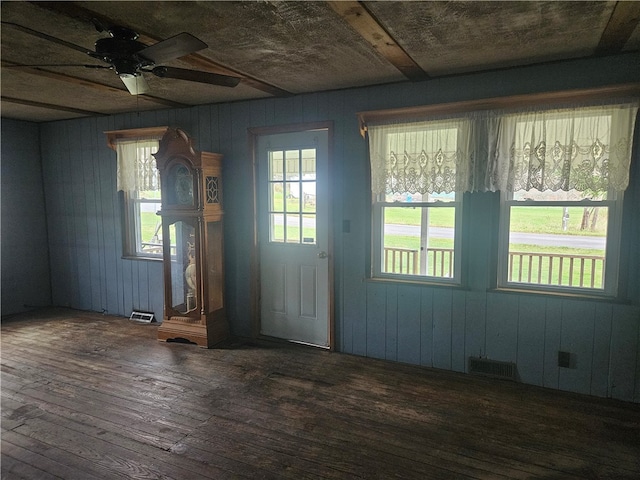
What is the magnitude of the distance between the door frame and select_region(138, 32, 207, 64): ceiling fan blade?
5.83ft

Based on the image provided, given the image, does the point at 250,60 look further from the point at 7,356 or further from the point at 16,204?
the point at 16,204

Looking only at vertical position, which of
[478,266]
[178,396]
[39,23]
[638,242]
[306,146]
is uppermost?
[39,23]

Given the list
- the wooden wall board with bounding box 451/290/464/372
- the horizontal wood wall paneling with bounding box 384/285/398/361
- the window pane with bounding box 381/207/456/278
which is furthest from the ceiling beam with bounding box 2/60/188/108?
the wooden wall board with bounding box 451/290/464/372

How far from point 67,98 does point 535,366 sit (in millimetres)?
4756

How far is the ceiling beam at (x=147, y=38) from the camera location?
6.35 feet

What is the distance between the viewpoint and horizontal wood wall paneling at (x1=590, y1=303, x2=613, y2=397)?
9.38ft

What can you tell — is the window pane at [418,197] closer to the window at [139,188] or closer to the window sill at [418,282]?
the window sill at [418,282]

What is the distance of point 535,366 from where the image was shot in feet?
10.1

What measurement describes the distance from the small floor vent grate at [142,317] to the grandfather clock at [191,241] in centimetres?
75

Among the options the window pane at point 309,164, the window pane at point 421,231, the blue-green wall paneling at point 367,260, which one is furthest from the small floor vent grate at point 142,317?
the window pane at point 421,231

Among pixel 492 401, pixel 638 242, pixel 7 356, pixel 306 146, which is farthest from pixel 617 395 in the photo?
pixel 7 356

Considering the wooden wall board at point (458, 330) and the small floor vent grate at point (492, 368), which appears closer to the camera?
the small floor vent grate at point (492, 368)

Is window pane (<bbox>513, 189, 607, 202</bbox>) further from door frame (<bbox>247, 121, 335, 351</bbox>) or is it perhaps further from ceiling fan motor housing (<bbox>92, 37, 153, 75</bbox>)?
ceiling fan motor housing (<bbox>92, 37, 153, 75</bbox>)

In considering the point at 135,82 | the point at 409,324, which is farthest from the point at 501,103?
the point at 135,82
